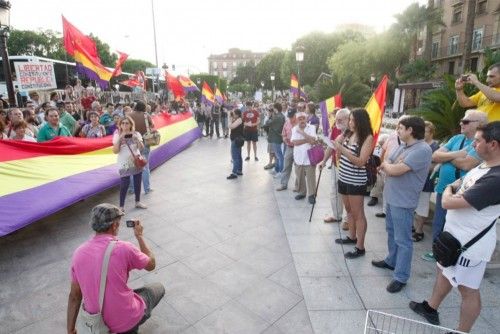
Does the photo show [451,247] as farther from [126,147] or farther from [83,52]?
[83,52]

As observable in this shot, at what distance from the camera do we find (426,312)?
9.82ft

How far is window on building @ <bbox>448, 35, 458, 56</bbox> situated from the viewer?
3787 cm

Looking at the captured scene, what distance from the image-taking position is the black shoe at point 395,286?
3.42 meters

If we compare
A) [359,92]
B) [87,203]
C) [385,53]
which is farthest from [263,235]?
[385,53]

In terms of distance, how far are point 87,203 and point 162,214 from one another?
1.71 metres

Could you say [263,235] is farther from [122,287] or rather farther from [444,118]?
[444,118]

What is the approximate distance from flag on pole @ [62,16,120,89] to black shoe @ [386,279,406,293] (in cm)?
805

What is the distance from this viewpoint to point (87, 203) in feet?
20.8

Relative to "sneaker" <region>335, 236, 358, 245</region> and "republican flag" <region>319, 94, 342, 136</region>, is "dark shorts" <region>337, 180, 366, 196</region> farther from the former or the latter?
"republican flag" <region>319, 94, 342, 136</region>

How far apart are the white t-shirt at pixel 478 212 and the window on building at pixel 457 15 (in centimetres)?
4417

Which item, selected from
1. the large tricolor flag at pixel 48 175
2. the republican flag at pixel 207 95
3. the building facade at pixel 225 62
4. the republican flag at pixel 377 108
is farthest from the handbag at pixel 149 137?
the building facade at pixel 225 62

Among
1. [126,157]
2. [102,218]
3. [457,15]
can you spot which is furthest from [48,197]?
[457,15]

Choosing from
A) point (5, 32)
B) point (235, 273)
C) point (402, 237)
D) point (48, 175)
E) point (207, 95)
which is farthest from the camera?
point (207, 95)

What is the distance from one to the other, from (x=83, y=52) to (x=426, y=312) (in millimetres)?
8734
